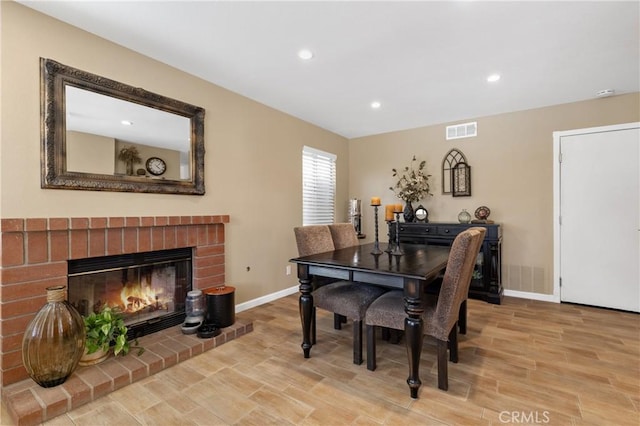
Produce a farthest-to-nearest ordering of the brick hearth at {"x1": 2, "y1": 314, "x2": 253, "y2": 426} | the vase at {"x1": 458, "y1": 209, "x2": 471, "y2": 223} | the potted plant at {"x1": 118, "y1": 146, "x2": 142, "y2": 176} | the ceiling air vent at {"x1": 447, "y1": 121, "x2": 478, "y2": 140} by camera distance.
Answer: the ceiling air vent at {"x1": 447, "y1": 121, "x2": 478, "y2": 140}
the vase at {"x1": 458, "y1": 209, "x2": 471, "y2": 223}
the potted plant at {"x1": 118, "y1": 146, "x2": 142, "y2": 176}
the brick hearth at {"x1": 2, "y1": 314, "x2": 253, "y2": 426}

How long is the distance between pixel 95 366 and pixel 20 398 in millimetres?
388

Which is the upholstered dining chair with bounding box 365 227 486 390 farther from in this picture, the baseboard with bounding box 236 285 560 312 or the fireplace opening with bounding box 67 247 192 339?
the fireplace opening with bounding box 67 247 192 339

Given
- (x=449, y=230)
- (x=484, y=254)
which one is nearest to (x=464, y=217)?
(x=449, y=230)

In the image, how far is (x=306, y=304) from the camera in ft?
7.57

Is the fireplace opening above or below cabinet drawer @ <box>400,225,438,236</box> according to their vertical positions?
below

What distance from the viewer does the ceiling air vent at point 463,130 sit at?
13.6 ft

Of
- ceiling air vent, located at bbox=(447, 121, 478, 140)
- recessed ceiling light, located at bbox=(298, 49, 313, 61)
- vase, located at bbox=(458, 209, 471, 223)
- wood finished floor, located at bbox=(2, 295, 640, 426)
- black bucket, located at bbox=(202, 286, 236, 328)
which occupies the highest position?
recessed ceiling light, located at bbox=(298, 49, 313, 61)

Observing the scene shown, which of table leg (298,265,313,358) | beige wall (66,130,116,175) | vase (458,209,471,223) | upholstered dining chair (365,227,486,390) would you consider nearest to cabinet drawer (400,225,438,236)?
vase (458,209,471,223)

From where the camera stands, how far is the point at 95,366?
6.68 feet

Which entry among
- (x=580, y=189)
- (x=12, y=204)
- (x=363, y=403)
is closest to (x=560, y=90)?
(x=580, y=189)

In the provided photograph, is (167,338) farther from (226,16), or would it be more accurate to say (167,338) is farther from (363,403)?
(226,16)

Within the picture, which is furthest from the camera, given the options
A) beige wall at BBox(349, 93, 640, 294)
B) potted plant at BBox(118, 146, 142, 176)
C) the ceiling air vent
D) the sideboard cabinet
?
the ceiling air vent

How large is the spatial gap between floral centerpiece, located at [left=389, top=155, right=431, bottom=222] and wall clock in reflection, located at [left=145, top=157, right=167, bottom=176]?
3.25 m

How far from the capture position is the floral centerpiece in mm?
4410
